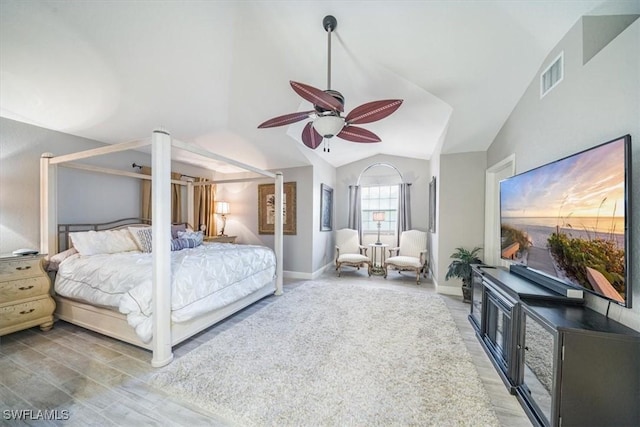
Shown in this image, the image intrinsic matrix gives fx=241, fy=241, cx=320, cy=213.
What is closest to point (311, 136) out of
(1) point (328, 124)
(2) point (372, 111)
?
(1) point (328, 124)

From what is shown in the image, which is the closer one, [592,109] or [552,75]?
[592,109]

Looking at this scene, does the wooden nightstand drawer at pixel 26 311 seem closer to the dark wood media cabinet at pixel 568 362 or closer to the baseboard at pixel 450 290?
the dark wood media cabinet at pixel 568 362

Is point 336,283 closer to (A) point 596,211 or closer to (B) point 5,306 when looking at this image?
(A) point 596,211

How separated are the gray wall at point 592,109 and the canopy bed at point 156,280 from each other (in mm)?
3278

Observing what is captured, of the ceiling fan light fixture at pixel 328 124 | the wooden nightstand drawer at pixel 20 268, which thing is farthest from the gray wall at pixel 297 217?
the wooden nightstand drawer at pixel 20 268

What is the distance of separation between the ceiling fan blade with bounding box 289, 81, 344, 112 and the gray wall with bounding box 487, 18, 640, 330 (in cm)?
179

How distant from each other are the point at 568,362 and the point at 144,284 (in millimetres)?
3109

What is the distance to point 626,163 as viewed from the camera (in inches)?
52.9

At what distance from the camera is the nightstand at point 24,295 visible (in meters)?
2.45

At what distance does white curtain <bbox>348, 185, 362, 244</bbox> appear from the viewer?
6312 mm

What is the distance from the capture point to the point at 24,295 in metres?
2.57

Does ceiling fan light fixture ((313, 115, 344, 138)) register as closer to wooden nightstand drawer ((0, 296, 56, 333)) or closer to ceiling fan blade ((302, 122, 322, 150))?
ceiling fan blade ((302, 122, 322, 150))

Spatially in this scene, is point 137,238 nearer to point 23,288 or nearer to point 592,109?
point 23,288

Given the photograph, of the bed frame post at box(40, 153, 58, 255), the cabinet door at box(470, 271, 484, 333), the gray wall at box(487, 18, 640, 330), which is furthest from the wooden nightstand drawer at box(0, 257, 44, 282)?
the gray wall at box(487, 18, 640, 330)
